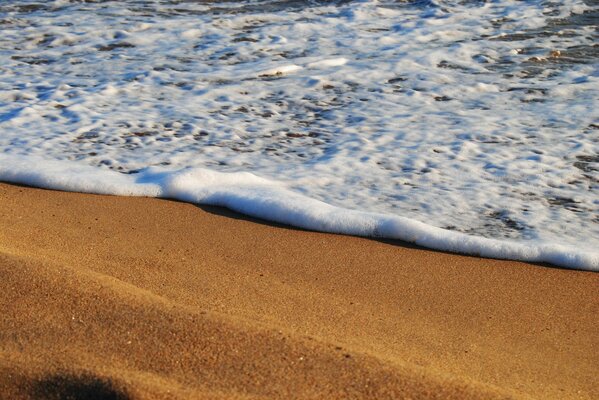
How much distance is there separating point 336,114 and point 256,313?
8.68ft

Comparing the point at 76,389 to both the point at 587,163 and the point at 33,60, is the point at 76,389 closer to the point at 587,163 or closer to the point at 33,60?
the point at 587,163

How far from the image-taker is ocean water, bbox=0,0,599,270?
153 inches

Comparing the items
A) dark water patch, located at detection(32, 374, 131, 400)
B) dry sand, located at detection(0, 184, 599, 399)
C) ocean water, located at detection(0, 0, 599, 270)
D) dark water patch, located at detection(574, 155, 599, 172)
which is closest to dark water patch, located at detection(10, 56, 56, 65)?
ocean water, located at detection(0, 0, 599, 270)

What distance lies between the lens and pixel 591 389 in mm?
2500

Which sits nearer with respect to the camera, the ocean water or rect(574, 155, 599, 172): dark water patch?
the ocean water

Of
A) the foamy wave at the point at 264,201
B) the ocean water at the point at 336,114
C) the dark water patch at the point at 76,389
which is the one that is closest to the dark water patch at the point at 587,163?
the ocean water at the point at 336,114

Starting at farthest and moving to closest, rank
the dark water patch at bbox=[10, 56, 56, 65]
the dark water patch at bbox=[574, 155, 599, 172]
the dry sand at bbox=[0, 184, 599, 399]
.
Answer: the dark water patch at bbox=[10, 56, 56, 65] < the dark water patch at bbox=[574, 155, 599, 172] < the dry sand at bbox=[0, 184, 599, 399]

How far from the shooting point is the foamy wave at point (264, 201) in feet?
11.3

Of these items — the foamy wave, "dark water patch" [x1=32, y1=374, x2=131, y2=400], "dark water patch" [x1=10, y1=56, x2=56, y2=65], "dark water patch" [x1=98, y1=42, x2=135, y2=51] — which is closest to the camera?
"dark water patch" [x1=32, y1=374, x2=131, y2=400]

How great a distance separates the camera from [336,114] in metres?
5.22

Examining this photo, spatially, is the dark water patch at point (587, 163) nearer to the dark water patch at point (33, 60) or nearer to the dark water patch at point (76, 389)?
the dark water patch at point (76, 389)

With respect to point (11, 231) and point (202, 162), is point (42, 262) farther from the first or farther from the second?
point (202, 162)

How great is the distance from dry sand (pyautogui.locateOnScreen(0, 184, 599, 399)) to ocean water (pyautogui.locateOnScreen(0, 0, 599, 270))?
23 centimetres

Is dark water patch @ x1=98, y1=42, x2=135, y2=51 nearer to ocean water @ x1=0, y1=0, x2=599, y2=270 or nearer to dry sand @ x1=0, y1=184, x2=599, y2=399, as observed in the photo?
ocean water @ x1=0, y1=0, x2=599, y2=270
